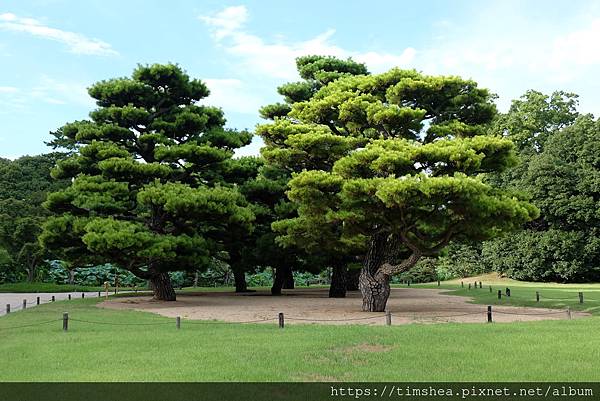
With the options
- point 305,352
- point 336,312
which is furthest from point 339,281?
point 305,352

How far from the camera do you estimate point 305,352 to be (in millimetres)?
9969

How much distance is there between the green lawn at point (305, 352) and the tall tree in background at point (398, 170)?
3869 mm

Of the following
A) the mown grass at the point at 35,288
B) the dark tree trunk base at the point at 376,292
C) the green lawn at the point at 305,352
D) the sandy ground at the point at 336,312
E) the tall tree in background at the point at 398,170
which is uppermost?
the tall tree in background at the point at 398,170

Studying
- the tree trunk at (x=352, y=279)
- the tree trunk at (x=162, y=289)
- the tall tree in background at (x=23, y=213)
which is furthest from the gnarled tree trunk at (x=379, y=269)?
the tall tree in background at (x=23, y=213)

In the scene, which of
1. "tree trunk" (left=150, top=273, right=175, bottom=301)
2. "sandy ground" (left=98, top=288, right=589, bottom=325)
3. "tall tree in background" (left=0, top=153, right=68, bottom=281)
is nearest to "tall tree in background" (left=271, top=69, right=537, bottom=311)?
"sandy ground" (left=98, top=288, right=589, bottom=325)

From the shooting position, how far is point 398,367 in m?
8.66

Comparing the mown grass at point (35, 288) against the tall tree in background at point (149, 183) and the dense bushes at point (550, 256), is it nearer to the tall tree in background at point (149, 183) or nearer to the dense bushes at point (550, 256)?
the tall tree in background at point (149, 183)

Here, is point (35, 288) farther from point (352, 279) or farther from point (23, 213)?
point (352, 279)

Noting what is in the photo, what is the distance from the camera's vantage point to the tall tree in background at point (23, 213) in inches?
1417

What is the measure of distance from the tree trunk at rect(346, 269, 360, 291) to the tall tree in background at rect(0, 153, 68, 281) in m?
20.7

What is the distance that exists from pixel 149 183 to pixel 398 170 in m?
12.0

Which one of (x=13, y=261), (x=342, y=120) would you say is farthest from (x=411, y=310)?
(x=13, y=261)

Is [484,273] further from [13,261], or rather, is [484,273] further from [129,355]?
[129,355]

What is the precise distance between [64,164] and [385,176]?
15560 mm
